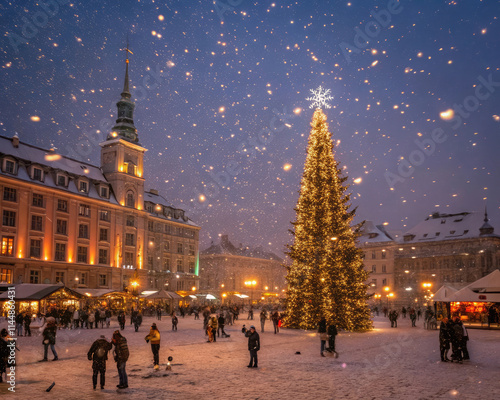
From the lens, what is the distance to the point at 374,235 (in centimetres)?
8375

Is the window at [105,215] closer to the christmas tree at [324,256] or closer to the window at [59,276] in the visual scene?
the window at [59,276]

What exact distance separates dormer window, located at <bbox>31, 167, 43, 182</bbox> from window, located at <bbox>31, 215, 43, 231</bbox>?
12.4 ft

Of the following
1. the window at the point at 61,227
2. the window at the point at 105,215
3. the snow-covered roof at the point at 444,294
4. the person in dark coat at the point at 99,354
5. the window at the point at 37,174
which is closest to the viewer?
the person in dark coat at the point at 99,354

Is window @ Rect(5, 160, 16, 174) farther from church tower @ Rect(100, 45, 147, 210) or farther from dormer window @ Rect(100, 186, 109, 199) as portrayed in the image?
church tower @ Rect(100, 45, 147, 210)

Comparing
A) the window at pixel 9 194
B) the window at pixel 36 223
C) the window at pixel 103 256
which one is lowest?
the window at pixel 103 256

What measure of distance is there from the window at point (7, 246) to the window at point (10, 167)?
6195mm

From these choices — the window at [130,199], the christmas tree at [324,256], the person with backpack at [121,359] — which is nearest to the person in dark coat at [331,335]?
the person with backpack at [121,359]

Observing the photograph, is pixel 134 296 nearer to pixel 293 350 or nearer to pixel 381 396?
pixel 293 350

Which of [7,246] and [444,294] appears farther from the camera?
[7,246]

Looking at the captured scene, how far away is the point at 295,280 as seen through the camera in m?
29.6

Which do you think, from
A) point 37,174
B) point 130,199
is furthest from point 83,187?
point 130,199

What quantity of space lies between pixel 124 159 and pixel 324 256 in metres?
37.0

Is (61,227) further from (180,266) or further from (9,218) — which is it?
(180,266)

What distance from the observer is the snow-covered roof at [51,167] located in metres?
45.1
